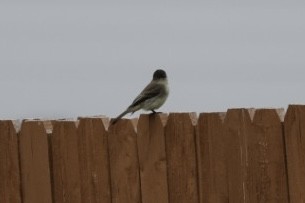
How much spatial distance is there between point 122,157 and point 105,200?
1.21ft

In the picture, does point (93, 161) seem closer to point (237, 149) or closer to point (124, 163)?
point (124, 163)

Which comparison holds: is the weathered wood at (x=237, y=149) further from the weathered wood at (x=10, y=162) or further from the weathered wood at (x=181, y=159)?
the weathered wood at (x=10, y=162)

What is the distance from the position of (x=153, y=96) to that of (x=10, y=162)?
2163 millimetres

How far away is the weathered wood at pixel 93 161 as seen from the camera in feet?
23.9

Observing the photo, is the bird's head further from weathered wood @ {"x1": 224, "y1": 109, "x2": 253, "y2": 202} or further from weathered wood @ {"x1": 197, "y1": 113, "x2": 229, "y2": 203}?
weathered wood @ {"x1": 224, "y1": 109, "x2": 253, "y2": 202}

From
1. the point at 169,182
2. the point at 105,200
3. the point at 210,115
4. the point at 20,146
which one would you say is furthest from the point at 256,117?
the point at 20,146

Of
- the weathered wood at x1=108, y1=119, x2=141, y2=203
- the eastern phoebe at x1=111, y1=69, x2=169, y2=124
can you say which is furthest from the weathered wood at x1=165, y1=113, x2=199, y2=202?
the eastern phoebe at x1=111, y1=69, x2=169, y2=124

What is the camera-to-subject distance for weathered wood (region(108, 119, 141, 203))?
23.5 ft

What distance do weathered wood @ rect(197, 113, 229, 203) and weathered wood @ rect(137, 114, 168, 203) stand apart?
309mm

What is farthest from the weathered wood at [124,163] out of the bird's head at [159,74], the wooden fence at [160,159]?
the bird's head at [159,74]

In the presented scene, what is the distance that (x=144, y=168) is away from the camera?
7.12 m

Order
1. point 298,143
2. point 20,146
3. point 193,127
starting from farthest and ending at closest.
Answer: point 20,146
point 193,127
point 298,143

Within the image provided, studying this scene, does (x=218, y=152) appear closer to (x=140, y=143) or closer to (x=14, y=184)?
(x=140, y=143)

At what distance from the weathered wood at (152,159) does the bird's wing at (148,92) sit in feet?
5.75
